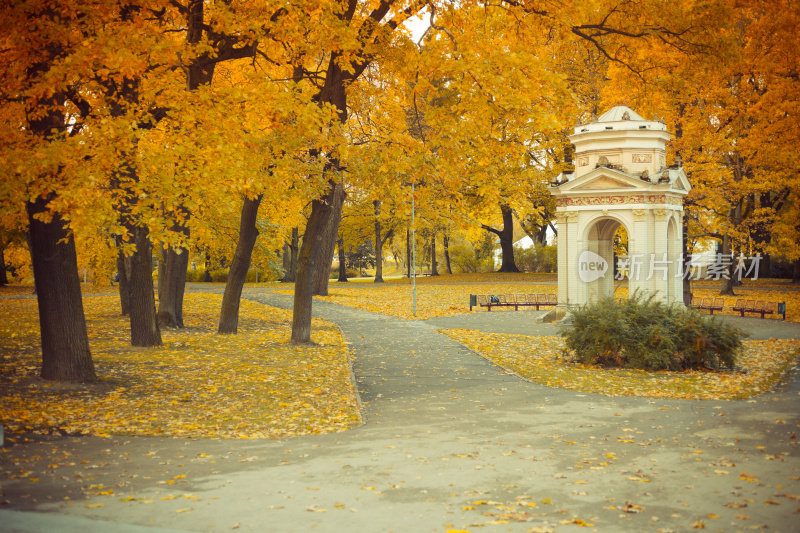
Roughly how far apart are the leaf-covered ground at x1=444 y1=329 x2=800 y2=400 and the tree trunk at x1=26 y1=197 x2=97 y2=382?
8.31 m

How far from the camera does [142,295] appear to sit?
17.4 m

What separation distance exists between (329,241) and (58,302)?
18971 mm

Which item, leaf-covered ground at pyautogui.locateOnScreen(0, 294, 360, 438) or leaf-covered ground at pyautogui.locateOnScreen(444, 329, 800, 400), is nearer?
leaf-covered ground at pyautogui.locateOnScreen(0, 294, 360, 438)

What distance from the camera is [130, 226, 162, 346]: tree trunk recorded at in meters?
17.0

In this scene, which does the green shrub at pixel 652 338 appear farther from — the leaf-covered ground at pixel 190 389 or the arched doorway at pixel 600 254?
the arched doorway at pixel 600 254

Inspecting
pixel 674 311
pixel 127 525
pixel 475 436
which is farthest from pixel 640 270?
pixel 127 525

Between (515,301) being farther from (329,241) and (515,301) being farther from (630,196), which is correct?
(630,196)

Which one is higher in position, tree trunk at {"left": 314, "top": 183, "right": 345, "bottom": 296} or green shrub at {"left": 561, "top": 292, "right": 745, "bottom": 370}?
tree trunk at {"left": 314, "top": 183, "right": 345, "bottom": 296}

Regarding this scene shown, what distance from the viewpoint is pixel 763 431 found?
371 inches

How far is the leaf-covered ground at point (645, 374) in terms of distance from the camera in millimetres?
13180

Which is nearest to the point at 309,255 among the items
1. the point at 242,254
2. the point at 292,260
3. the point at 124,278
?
the point at 242,254

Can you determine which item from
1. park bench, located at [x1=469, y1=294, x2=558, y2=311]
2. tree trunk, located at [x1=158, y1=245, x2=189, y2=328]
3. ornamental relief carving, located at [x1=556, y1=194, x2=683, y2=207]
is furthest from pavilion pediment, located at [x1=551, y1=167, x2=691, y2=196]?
tree trunk, located at [x1=158, y1=245, x2=189, y2=328]

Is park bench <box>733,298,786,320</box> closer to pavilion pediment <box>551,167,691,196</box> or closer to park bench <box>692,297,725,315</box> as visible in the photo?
park bench <box>692,297,725,315</box>

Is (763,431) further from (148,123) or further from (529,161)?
(529,161)
